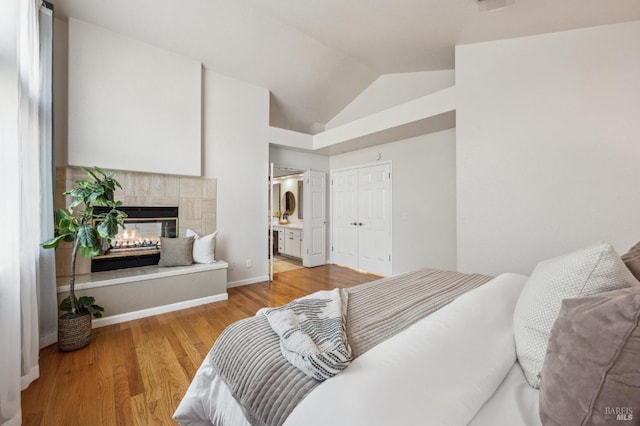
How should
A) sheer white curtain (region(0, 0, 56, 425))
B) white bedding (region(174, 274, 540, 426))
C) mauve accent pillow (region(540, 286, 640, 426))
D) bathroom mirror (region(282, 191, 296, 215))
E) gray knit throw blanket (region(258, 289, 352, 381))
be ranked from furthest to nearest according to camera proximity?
bathroom mirror (region(282, 191, 296, 215)) → sheer white curtain (region(0, 0, 56, 425)) → gray knit throw blanket (region(258, 289, 352, 381)) → white bedding (region(174, 274, 540, 426)) → mauve accent pillow (region(540, 286, 640, 426))

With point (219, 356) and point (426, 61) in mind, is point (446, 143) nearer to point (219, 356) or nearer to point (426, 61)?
point (426, 61)

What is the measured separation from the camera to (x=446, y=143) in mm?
3693

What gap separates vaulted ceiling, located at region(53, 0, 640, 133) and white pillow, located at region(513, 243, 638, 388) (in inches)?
94.0

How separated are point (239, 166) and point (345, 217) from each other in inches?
91.9

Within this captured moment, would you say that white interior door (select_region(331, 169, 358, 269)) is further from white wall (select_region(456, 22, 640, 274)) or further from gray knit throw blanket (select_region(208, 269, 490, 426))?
gray knit throw blanket (select_region(208, 269, 490, 426))

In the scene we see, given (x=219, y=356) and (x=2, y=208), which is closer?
(x=219, y=356)

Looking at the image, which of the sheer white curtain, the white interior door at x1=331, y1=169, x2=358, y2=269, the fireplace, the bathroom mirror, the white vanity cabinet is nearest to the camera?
the sheer white curtain

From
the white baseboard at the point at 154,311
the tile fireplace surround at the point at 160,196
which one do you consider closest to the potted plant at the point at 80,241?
the white baseboard at the point at 154,311

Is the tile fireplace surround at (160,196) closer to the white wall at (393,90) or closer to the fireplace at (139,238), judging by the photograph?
the fireplace at (139,238)

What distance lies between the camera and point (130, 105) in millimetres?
2986

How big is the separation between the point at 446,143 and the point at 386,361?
12.0ft

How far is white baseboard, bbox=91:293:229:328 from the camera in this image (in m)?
2.56

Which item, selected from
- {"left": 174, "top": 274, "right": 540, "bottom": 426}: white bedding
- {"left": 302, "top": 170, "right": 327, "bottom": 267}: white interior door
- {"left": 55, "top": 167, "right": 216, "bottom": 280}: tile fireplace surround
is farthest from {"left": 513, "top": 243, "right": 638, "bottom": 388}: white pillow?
{"left": 302, "top": 170, "right": 327, "bottom": 267}: white interior door

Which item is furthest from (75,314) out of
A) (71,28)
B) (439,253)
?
(439,253)
